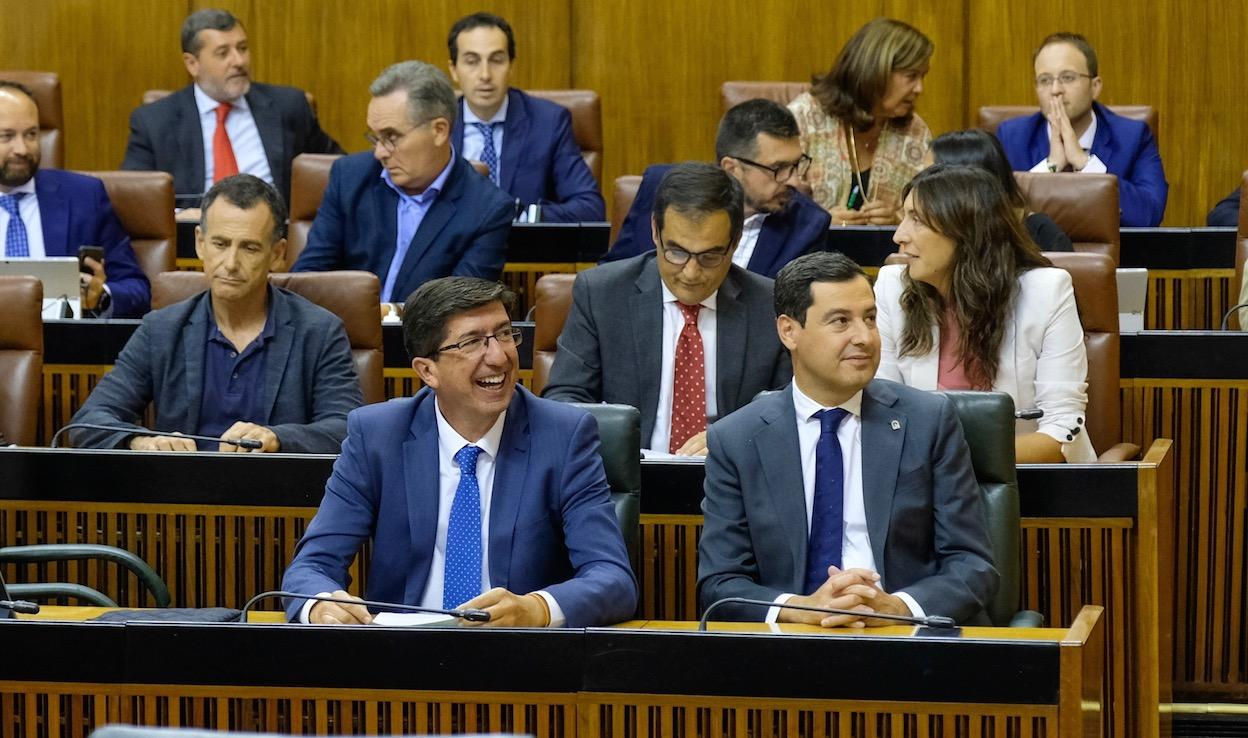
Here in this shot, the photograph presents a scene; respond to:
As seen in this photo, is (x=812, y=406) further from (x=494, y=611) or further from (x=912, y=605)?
(x=494, y=611)

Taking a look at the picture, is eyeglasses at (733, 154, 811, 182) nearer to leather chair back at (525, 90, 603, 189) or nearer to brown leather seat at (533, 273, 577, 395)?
brown leather seat at (533, 273, 577, 395)

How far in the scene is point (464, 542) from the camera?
271 centimetres

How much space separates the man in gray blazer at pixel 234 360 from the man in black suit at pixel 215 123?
2366 mm

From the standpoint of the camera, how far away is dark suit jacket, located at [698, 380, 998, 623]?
8.81ft

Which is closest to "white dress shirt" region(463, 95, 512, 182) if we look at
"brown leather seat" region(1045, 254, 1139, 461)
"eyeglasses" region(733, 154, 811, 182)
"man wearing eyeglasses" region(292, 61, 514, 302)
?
"man wearing eyeglasses" region(292, 61, 514, 302)

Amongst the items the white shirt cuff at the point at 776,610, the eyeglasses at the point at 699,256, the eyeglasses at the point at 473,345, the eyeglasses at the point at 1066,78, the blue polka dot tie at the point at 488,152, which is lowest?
the white shirt cuff at the point at 776,610

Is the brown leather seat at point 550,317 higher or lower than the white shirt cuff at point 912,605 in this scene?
higher

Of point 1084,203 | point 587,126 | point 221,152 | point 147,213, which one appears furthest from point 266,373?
point 587,126

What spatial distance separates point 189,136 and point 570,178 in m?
A: 1.30

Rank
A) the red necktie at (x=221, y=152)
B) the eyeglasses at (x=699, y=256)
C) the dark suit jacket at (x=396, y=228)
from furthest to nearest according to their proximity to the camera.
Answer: the red necktie at (x=221, y=152) → the dark suit jacket at (x=396, y=228) → the eyeglasses at (x=699, y=256)

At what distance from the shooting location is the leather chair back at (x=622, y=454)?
2.84 metres

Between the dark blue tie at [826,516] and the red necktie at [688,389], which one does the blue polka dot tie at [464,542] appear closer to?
the dark blue tie at [826,516]

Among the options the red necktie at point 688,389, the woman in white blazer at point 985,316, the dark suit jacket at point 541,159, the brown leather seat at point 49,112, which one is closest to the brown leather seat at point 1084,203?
the woman in white blazer at point 985,316

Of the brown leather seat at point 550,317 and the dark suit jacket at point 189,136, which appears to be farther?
the dark suit jacket at point 189,136
